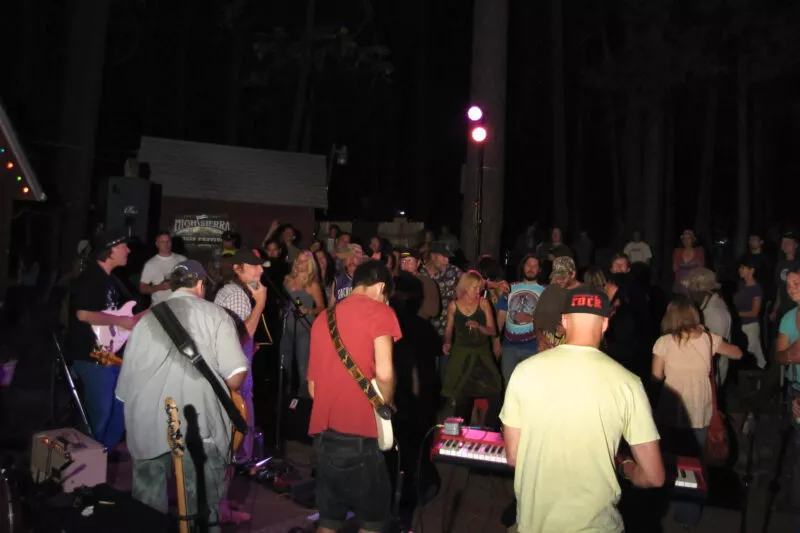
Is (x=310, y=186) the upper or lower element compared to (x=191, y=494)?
upper

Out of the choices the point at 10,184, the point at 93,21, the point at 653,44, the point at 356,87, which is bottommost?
the point at 10,184

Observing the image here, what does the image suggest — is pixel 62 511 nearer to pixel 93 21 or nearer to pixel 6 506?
pixel 6 506

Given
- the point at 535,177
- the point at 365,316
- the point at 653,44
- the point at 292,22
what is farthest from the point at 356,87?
the point at 365,316

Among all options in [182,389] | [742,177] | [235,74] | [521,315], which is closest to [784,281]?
[521,315]

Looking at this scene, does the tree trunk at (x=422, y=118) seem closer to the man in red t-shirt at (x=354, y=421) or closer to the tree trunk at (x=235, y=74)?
the tree trunk at (x=235, y=74)

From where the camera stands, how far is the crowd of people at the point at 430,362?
329 cm

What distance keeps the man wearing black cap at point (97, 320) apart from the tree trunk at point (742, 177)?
16.0 metres

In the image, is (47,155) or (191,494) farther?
(47,155)

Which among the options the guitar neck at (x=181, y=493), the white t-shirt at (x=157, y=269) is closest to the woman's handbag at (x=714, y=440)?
the guitar neck at (x=181, y=493)

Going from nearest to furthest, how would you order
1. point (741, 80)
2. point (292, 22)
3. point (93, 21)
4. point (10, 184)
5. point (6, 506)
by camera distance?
point (6, 506) < point (10, 184) < point (93, 21) < point (741, 80) < point (292, 22)

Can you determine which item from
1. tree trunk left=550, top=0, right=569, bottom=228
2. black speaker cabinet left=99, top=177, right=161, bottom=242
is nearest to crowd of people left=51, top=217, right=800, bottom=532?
black speaker cabinet left=99, top=177, right=161, bottom=242

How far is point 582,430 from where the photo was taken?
10.7 feet

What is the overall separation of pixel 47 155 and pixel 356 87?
16.1 meters

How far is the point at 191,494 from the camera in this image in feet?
14.7
